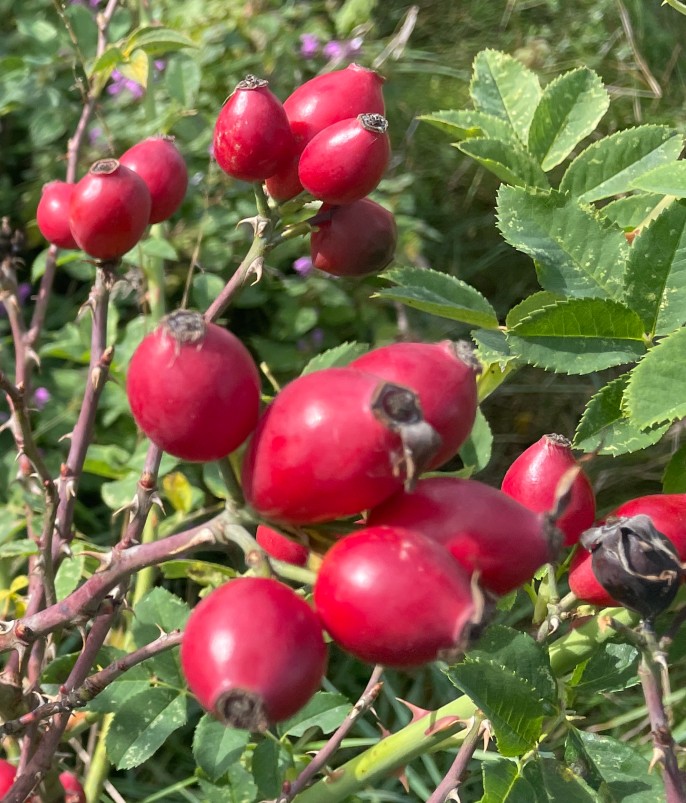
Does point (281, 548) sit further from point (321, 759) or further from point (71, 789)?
point (71, 789)

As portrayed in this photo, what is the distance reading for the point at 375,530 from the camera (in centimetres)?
62

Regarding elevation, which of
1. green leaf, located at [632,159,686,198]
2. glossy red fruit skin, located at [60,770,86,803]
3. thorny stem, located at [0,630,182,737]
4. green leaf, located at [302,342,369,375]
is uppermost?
green leaf, located at [632,159,686,198]

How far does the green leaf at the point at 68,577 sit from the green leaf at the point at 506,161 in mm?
991

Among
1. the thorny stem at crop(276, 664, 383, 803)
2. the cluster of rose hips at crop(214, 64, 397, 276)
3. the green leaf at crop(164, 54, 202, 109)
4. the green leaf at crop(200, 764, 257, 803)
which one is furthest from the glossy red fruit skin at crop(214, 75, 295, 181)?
the green leaf at crop(164, 54, 202, 109)

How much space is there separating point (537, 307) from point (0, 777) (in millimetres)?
1077

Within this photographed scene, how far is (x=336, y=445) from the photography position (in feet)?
2.02

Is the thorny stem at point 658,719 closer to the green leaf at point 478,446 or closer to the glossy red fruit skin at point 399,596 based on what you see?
the glossy red fruit skin at point 399,596

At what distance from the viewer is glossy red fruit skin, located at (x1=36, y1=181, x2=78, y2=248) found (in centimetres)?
139

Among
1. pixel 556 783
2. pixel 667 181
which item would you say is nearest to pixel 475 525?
pixel 556 783

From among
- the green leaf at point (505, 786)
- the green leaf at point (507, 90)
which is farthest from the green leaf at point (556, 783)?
the green leaf at point (507, 90)

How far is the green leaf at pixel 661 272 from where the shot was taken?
41.8 inches

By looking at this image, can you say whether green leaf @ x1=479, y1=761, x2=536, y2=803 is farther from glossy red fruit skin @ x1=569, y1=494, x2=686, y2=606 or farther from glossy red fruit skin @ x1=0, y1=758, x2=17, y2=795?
glossy red fruit skin @ x1=0, y1=758, x2=17, y2=795

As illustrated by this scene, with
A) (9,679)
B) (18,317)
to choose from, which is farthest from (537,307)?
(18,317)

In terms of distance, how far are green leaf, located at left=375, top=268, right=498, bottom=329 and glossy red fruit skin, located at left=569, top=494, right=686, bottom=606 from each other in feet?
1.25
